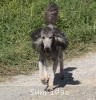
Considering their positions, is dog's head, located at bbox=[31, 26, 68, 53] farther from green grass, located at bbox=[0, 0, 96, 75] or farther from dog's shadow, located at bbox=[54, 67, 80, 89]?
green grass, located at bbox=[0, 0, 96, 75]

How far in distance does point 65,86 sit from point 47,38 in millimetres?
1052

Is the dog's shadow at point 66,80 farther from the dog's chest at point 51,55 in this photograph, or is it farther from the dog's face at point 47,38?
the dog's face at point 47,38

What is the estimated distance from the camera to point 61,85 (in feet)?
27.0

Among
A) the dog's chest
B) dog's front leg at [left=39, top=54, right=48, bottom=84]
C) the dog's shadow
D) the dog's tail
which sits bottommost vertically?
the dog's shadow

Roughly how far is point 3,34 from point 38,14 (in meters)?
1.31

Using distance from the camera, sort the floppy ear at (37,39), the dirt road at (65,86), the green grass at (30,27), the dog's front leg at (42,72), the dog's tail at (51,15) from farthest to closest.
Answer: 1. the green grass at (30,27)
2. the dog's tail at (51,15)
3. the dog's front leg at (42,72)
4. the floppy ear at (37,39)
5. the dirt road at (65,86)

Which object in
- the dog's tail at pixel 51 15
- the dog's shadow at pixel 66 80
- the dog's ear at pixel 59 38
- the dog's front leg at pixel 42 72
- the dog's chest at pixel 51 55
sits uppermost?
the dog's tail at pixel 51 15

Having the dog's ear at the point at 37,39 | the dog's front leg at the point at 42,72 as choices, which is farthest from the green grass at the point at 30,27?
the dog's ear at the point at 37,39

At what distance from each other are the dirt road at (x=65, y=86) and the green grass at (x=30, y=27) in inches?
21.2

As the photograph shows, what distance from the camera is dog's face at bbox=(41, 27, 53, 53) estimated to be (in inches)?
295

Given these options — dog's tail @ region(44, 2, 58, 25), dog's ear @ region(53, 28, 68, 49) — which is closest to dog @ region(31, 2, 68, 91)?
dog's ear @ region(53, 28, 68, 49)

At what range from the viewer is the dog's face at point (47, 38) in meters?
7.49

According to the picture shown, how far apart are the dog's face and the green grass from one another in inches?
67.1

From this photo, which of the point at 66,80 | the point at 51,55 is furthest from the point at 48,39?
the point at 66,80
